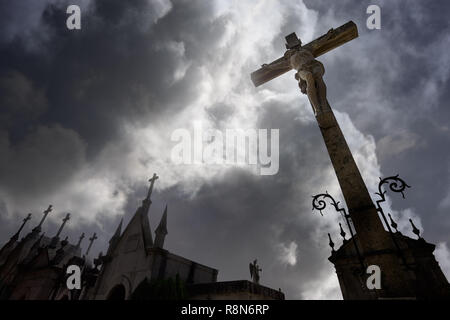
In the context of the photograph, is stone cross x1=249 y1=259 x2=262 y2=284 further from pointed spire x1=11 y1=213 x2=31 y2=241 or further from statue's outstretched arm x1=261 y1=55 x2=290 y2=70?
pointed spire x1=11 y1=213 x2=31 y2=241

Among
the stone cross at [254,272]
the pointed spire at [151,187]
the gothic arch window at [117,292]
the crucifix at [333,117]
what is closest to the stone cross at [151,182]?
the pointed spire at [151,187]

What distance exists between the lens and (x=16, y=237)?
1099 inches

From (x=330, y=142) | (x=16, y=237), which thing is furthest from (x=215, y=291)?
(x=16, y=237)

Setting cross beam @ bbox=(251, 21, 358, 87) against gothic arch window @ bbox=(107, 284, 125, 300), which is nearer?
cross beam @ bbox=(251, 21, 358, 87)

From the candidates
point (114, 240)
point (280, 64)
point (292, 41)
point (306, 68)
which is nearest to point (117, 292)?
point (114, 240)

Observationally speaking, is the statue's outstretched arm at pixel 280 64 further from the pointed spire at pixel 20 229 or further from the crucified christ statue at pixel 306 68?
the pointed spire at pixel 20 229

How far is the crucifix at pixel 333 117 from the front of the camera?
3.53 m

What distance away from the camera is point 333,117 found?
15.9 feet

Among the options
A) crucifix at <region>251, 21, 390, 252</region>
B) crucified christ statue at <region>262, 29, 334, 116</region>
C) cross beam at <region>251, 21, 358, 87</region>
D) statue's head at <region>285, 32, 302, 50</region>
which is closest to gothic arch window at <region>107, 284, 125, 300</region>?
crucifix at <region>251, 21, 390, 252</region>

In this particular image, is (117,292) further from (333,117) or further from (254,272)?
(333,117)

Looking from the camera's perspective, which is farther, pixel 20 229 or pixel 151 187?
pixel 20 229

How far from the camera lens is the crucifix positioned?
3533mm
